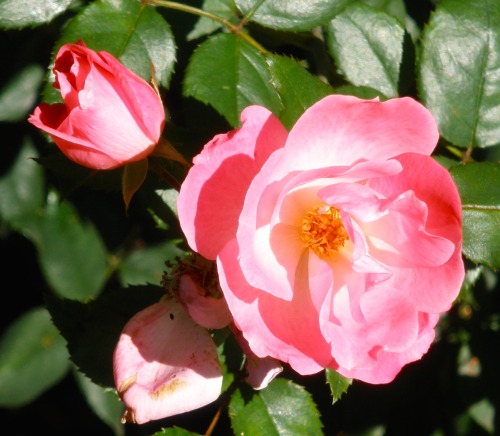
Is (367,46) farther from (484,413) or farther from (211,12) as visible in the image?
(484,413)

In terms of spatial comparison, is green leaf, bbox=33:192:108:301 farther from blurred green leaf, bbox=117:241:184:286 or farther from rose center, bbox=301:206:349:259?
rose center, bbox=301:206:349:259

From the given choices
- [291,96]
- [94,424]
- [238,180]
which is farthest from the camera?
[94,424]

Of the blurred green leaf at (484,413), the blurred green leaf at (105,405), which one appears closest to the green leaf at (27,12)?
the blurred green leaf at (105,405)

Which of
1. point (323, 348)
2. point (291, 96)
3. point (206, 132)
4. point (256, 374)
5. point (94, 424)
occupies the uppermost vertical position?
point (291, 96)

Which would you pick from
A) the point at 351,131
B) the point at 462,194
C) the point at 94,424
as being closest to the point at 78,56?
the point at 351,131

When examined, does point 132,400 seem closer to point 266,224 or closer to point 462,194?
point 266,224

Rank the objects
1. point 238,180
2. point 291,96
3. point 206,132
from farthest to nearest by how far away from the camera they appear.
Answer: point 206,132, point 291,96, point 238,180

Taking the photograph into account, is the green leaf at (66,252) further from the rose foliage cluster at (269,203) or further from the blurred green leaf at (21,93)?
the rose foliage cluster at (269,203)

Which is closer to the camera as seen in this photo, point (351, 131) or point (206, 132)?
point (351, 131)

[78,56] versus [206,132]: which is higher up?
[78,56]
